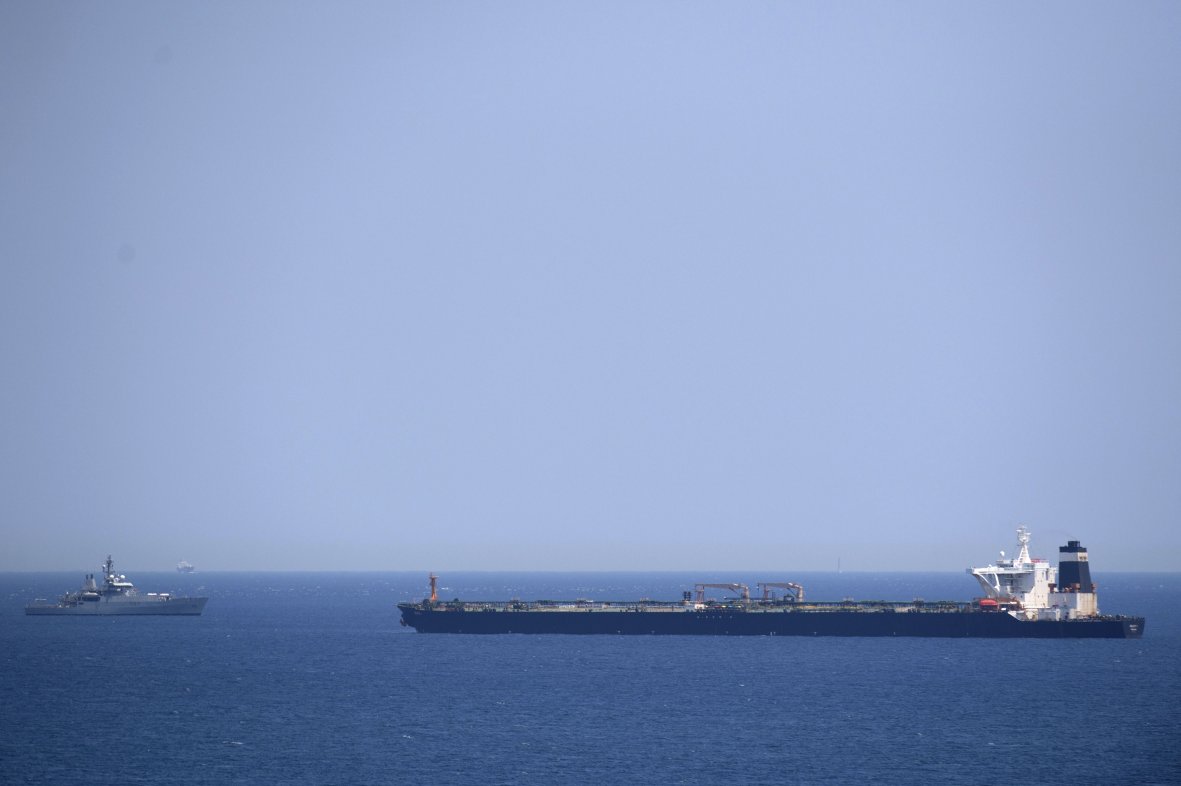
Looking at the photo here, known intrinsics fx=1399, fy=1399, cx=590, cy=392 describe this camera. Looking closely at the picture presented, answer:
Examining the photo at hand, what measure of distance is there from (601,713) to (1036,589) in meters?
57.7

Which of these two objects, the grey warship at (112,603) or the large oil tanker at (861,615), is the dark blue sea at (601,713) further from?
the grey warship at (112,603)

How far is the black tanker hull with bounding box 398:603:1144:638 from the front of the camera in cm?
12188

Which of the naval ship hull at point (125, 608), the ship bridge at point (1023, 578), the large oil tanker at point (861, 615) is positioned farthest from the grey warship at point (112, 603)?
the ship bridge at point (1023, 578)

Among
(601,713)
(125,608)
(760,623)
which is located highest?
(760,623)

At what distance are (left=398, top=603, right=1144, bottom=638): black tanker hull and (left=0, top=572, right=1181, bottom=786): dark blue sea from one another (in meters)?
1.72

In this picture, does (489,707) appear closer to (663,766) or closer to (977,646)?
(663,766)

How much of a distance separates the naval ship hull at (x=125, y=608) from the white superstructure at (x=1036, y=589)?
100762 millimetres

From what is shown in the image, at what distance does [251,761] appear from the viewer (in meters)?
67.9

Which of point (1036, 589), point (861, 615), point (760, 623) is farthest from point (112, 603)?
point (1036, 589)

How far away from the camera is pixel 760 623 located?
12975 centimetres

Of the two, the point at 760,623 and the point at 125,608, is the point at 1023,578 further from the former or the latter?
the point at 125,608

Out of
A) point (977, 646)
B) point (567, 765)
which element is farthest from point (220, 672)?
point (977, 646)

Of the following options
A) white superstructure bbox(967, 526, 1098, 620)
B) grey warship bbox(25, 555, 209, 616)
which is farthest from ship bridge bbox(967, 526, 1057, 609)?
grey warship bbox(25, 555, 209, 616)

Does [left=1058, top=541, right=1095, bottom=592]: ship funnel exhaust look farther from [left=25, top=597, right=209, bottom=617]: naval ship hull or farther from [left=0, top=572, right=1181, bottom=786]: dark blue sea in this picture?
[left=25, top=597, right=209, bottom=617]: naval ship hull
